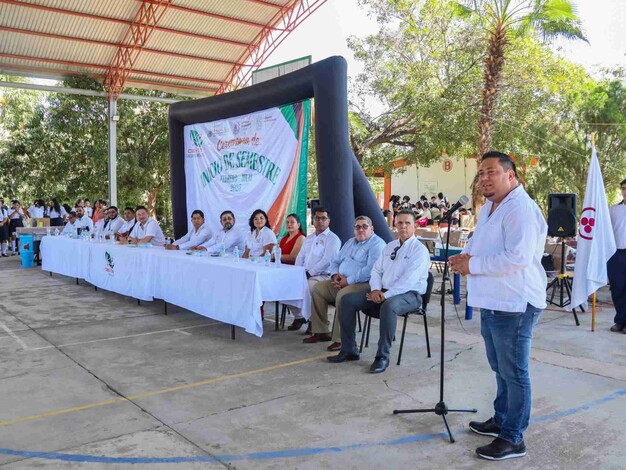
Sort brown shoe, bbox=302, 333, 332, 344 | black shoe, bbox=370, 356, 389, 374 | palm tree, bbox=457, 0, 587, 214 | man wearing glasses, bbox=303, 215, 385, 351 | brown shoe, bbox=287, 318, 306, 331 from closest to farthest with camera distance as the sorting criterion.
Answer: black shoe, bbox=370, 356, 389, 374 < man wearing glasses, bbox=303, 215, 385, 351 < brown shoe, bbox=302, 333, 332, 344 < brown shoe, bbox=287, 318, 306, 331 < palm tree, bbox=457, 0, 587, 214

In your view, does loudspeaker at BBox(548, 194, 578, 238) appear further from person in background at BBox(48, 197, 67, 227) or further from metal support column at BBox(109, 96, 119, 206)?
person in background at BBox(48, 197, 67, 227)

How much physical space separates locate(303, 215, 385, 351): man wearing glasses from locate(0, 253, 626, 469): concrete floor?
0.69 feet

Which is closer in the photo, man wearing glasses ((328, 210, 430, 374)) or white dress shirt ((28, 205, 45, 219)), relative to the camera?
man wearing glasses ((328, 210, 430, 374))

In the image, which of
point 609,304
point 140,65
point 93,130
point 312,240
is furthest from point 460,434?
point 93,130

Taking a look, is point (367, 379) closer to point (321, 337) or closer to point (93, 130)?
point (321, 337)

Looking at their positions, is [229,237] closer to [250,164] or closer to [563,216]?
[250,164]

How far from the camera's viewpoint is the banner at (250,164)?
771 centimetres

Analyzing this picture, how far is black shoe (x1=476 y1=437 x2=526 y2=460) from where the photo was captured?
2.96 m

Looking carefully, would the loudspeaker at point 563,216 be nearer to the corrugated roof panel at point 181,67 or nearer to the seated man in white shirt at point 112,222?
the seated man in white shirt at point 112,222

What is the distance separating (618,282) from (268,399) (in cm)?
429

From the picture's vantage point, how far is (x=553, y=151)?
1747 cm

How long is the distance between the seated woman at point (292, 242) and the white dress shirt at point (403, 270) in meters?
1.68

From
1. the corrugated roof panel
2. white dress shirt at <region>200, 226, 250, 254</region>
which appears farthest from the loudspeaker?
the corrugated roof panel

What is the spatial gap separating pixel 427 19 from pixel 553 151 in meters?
5.63
